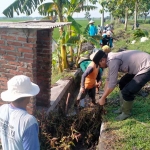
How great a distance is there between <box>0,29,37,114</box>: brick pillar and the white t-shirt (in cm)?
191

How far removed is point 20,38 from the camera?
4.27 metres

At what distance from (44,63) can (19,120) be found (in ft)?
9.66

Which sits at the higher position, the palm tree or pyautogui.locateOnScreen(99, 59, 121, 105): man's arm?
the palm tree

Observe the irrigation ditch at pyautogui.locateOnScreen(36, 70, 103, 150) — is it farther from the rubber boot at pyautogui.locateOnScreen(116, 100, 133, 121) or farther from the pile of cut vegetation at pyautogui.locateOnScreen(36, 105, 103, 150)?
the rubber boot at pyautogui.locateOnScreen(116, 100, 133, 121)

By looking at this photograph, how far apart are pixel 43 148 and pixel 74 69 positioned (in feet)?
17.2

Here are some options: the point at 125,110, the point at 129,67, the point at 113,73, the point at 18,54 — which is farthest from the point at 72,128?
the point at 18,54

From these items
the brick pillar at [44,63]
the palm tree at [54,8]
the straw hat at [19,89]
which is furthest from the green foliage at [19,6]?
the straw hat at [19,89]

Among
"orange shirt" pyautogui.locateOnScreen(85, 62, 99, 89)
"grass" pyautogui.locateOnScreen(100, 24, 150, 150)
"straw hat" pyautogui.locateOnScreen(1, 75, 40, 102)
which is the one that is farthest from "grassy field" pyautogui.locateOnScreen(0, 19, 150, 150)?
"straw hat" pyautogui.locateOnScreen(1, 75, 40, 102)

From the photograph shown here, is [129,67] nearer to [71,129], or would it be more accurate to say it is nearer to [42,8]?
[71,129]

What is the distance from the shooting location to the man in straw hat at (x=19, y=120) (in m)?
2.35

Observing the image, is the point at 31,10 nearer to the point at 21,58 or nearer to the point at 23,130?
the point at 21,58

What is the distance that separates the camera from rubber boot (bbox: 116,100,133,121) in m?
4.41

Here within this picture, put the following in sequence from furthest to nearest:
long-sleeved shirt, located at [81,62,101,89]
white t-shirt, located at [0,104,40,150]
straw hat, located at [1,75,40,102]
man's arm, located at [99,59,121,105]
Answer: long-sleeved shirt, located at [81,62,101,89], man's arm, located at [99,59,121,105], straw hat, located at [1,75,40,102], white t-shirt, located at [0,104,40,150]

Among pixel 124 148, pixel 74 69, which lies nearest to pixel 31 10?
pixel 74 69
